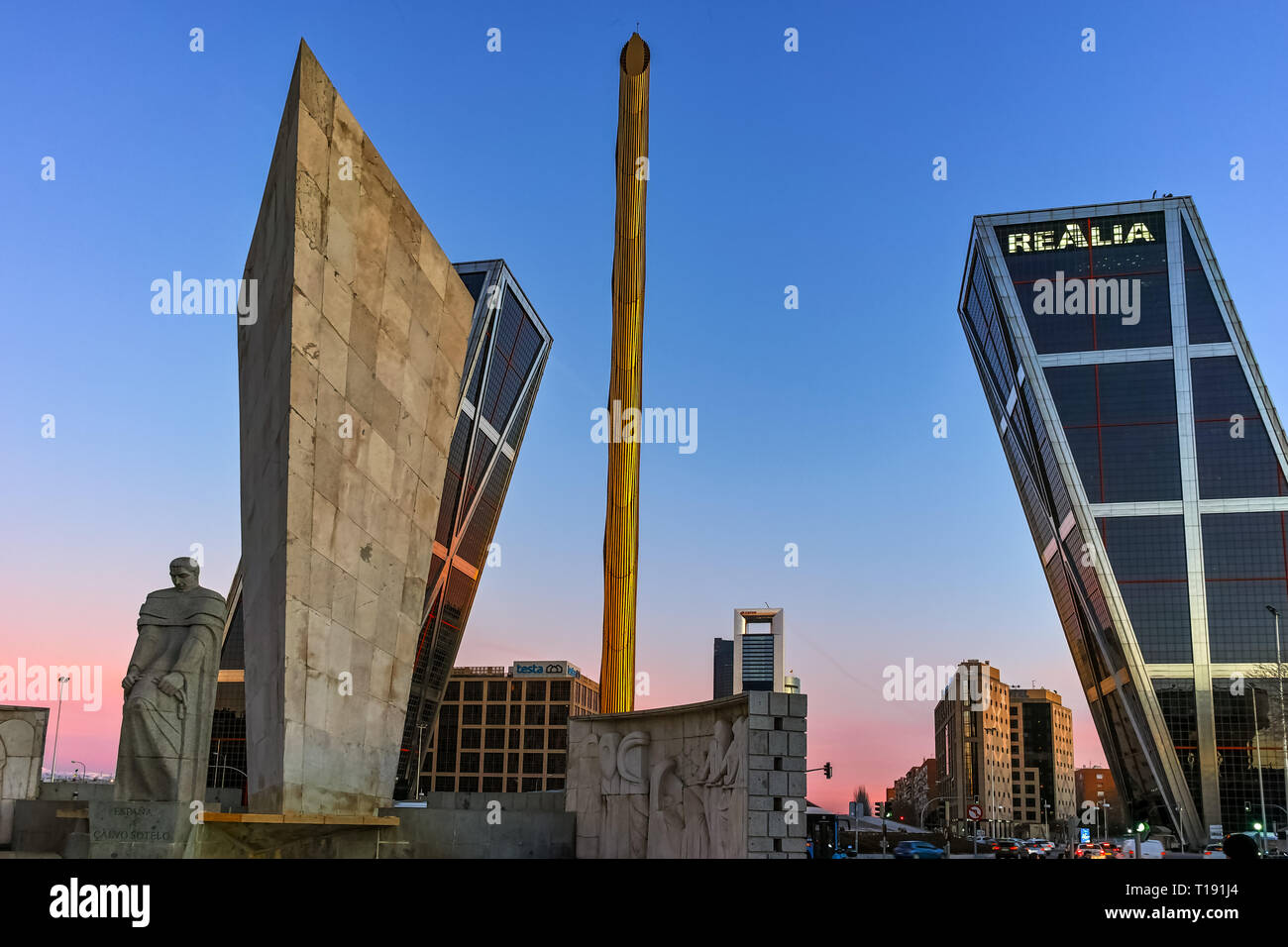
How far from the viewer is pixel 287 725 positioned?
12.1 meters

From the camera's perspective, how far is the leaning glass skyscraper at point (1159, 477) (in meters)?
62.1

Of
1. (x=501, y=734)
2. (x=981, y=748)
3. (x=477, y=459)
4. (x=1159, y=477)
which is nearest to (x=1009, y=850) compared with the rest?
(x=1159, y=477)

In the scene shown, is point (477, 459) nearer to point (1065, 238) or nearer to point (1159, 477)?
point (1065, 238)

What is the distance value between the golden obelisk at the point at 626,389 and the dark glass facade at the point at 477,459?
38.3 m

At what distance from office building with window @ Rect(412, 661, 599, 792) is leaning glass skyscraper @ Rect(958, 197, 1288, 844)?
195 feet

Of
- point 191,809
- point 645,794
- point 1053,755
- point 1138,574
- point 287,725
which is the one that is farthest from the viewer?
point 1053,755

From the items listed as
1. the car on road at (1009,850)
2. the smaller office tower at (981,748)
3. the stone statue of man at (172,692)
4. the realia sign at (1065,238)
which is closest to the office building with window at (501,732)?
the smaller office tower at (981,748)

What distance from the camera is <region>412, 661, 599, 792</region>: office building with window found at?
366ft

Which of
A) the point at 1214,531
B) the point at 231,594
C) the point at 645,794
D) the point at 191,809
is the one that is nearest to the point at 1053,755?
the point at 1214,531

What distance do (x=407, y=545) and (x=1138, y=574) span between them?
5906 centimetres

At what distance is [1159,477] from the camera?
6506 centimetres

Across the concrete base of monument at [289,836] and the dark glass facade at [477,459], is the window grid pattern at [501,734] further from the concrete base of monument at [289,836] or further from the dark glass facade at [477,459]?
the concrete base of monument at [289,836]

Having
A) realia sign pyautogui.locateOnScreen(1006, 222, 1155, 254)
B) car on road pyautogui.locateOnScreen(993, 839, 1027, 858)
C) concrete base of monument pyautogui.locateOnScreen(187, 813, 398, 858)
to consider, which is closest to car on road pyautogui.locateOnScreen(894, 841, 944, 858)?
car on road pyautogui.locateOnScreen(993, 839, 1027, 858)
